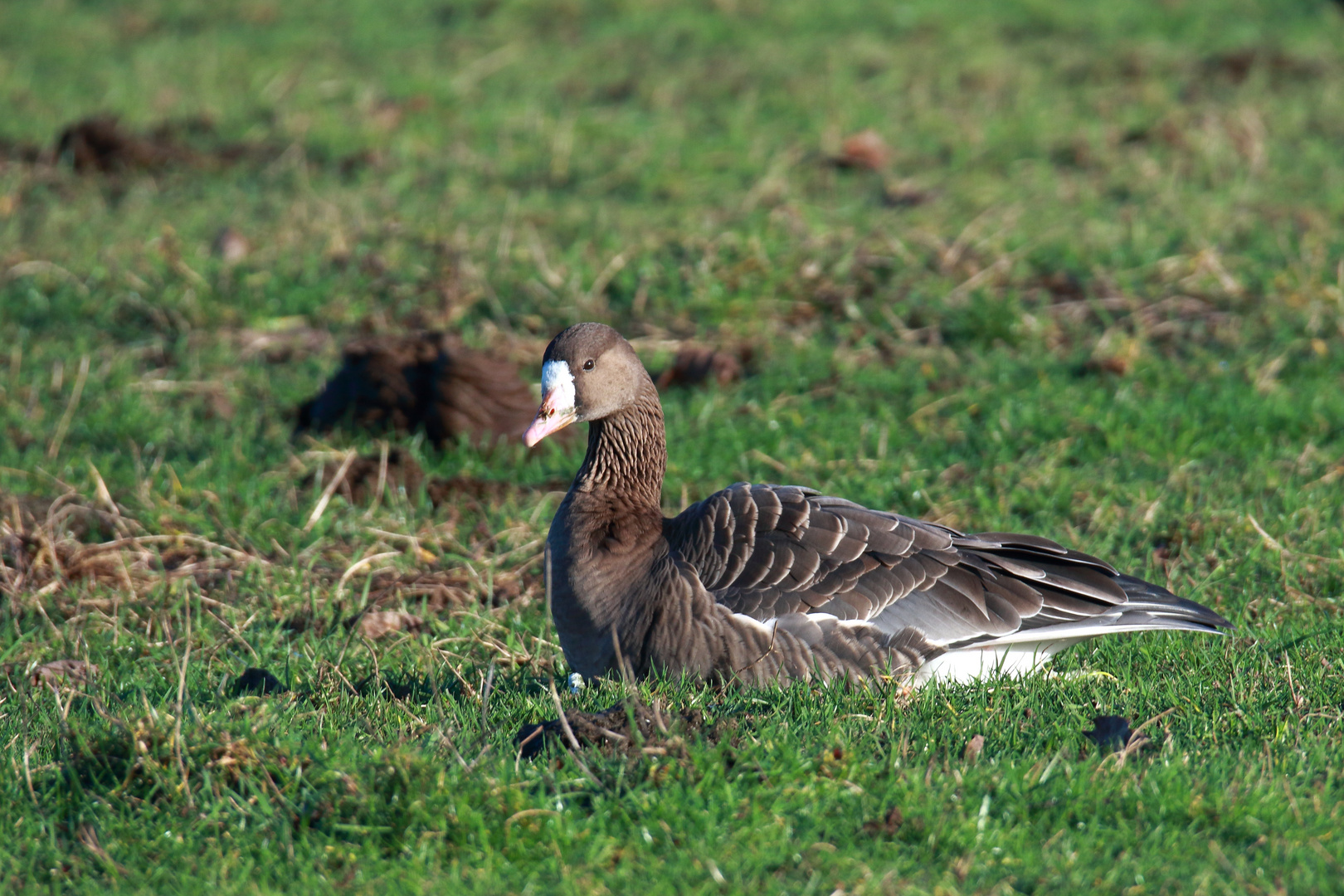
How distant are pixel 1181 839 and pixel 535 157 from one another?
867 centimetres

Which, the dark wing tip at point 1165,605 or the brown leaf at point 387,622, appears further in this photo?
the brown leaf at point 387,622

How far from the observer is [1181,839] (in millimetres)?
3689

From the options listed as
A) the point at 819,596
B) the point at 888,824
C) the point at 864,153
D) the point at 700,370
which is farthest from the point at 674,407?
the point at 888,824

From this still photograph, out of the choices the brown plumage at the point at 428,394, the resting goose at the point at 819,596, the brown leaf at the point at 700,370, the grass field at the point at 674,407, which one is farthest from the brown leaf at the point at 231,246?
the resting goose at the point at 819,596

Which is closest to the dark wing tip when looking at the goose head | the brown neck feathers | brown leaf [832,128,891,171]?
the brown neck feathers

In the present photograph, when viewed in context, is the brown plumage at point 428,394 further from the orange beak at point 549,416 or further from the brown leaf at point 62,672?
the brown leaf at point 62,672

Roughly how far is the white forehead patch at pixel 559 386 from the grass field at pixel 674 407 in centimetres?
98

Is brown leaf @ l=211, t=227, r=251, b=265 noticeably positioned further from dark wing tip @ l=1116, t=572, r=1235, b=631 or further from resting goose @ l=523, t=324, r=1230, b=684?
dark wing tip @ l=1116, t=572, r=1235, b=631

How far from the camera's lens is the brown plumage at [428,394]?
7.72 metres

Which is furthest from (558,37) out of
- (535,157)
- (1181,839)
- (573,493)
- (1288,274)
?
(1181,839)

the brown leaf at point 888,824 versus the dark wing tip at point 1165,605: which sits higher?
the brown leaf at point 888,824

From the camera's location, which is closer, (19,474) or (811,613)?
(811,613)

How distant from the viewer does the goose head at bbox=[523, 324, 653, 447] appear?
5.55m

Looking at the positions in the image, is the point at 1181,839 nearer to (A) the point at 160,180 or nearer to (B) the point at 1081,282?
(B) the point at 1081,282
